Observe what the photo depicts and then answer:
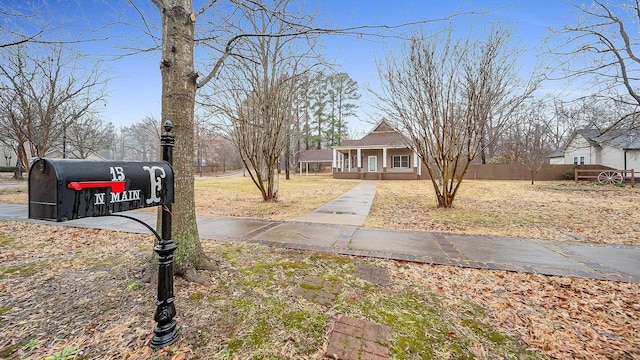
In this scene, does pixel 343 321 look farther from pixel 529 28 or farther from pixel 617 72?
pixel 617 72

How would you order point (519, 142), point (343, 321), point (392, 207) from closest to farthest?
point (343, 321) → point (392, 207) → point (519, 142)

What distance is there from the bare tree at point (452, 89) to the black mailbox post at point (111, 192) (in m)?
6.75

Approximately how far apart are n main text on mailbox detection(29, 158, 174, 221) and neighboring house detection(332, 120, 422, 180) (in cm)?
2160

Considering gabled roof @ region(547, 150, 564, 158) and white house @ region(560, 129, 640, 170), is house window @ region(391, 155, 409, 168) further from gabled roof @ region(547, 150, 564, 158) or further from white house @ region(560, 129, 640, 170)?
gabled roof @ region(547, 150, 564, 158)

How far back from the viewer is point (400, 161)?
23516 mm

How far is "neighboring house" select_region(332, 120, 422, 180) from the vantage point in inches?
890

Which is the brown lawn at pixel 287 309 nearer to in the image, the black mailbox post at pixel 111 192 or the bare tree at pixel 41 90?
the black mailbox post at pixel 111 192

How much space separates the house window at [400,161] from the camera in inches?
920

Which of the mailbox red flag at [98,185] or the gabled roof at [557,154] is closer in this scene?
the mailbox red flag at [98,185]

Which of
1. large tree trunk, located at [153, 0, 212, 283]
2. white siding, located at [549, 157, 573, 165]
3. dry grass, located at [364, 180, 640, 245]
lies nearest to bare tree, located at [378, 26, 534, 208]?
dry grass, located at [364, 180, 640, 245]

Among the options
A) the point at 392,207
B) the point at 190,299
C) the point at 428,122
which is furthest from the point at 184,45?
the point at 392,207

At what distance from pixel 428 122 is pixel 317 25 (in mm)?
4937

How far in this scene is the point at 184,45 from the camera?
2590 millimetres

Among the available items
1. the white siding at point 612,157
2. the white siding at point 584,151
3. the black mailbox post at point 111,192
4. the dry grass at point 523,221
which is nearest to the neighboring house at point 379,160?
the white siding at point 584,151
